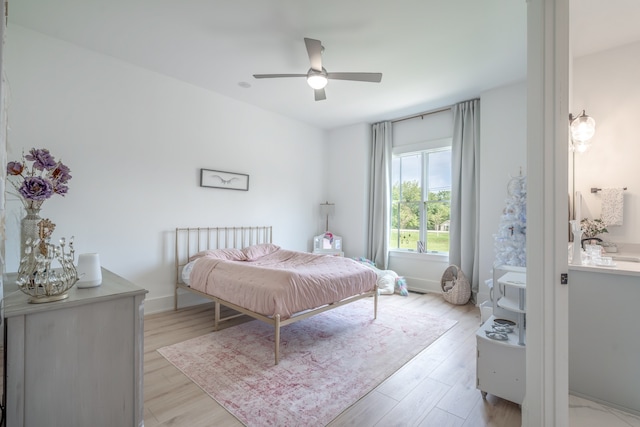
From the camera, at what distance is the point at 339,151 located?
5.91 metres

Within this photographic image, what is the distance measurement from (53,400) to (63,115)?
3.07m

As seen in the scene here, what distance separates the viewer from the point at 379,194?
5.46 m

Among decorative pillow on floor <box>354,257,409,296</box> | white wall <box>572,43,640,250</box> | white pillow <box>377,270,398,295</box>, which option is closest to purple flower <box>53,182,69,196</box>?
decorative pillow on floor <box>354,257,409,296</box>

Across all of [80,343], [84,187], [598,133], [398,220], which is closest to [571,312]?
[598,133]

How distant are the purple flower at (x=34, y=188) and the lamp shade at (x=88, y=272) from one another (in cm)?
55

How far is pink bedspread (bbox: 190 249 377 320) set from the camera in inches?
101

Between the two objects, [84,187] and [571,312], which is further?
[84,187]

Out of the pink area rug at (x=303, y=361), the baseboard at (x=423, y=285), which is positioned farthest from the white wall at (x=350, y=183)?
the pink area rug at (x=303, y=361)

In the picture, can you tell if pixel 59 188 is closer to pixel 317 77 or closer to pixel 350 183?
pixel 317 77

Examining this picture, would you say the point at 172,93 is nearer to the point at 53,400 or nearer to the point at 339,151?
the point at 339,151

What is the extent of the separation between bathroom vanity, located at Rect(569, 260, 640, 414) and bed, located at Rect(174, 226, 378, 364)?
1907 mm

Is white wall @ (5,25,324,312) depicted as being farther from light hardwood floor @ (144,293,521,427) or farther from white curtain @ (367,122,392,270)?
white curtain @ (367,122,392,270)

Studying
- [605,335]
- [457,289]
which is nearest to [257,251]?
[457,289]

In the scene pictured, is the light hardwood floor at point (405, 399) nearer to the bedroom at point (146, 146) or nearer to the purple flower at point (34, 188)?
the bedroom at point (146, 146)
